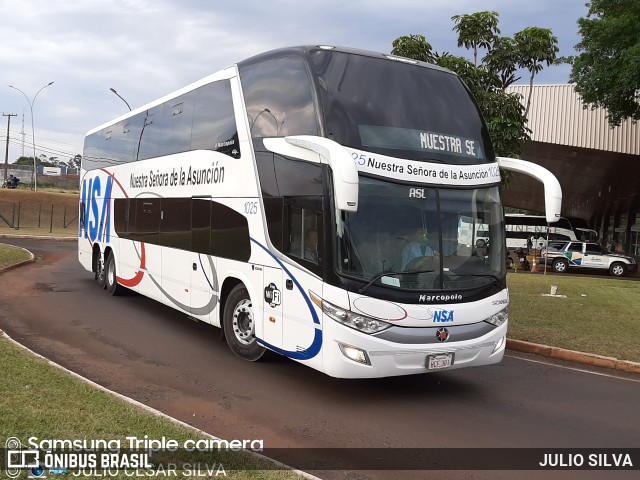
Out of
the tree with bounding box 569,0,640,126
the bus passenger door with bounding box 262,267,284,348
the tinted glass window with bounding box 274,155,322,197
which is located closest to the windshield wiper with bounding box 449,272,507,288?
the tinted glass window with bounding box 274,155,322,197

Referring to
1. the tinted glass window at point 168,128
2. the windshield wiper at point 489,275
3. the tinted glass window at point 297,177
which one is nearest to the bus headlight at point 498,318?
the windshield wiper at point 489,275

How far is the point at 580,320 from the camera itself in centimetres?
1248

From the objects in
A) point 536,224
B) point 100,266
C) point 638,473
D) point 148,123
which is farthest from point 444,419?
point 536,224

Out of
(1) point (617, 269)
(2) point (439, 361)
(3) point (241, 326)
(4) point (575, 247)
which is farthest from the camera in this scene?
(4) point (575, 247)

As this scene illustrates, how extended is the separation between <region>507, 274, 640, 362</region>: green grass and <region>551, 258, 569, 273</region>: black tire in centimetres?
1596

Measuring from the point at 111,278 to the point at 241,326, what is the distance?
6.97 meters

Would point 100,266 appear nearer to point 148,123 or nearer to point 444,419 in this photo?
point 148,123

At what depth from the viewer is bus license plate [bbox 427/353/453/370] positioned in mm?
6688

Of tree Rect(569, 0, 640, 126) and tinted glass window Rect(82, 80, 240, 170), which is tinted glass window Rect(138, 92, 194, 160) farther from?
tree Rect(569, 0, 640, 126)

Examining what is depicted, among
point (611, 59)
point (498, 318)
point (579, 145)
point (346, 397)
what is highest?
point (611, 59)

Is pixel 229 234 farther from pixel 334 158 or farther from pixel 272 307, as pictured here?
pixel 334 158

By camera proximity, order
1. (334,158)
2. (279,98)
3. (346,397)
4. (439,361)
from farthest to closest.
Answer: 1. (279,98)
2. (346,397)
3. (439,361)
4. (334,158)

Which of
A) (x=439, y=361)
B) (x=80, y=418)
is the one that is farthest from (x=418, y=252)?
(x=80, y=418)

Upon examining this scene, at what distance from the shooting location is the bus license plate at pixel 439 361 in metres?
6.69
